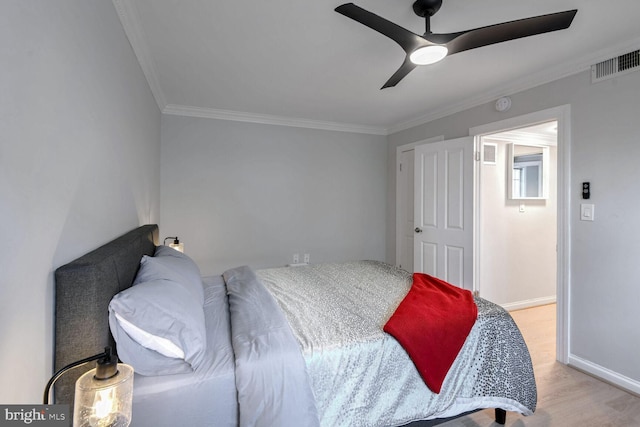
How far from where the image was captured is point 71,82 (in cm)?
108

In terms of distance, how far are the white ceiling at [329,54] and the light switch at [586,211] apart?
109cm

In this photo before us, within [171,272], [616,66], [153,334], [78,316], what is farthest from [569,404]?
[78,316]

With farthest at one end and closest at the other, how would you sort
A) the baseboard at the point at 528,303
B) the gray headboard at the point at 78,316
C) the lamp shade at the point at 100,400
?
1. the baseboard at the point at 528,303
2. the gray headboard at the point at 78,316
3. the lamp shade at the point at 100,400

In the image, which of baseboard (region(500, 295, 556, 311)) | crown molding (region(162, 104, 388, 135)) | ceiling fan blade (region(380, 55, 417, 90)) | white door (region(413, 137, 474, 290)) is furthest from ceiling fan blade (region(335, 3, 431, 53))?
baseboard (region(500, 295, 556, 311))

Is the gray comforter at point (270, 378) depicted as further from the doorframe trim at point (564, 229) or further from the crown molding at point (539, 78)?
the crown molding at point (539, 78)

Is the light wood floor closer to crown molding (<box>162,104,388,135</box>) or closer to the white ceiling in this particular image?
the white ceiling

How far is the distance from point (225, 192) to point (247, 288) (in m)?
2.10

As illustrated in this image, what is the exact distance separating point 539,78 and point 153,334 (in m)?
3.40

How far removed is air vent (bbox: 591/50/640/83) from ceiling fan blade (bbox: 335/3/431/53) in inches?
65.3

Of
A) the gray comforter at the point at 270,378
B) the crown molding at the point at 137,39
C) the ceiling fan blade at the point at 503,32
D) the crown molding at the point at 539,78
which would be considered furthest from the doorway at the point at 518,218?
the crown molding at the point at 137,39

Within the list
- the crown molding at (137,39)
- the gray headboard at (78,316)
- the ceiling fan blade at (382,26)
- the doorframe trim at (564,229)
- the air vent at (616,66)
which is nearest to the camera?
the gray headboard at (78,316)

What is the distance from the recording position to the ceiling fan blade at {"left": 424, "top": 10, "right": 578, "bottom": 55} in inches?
56.6

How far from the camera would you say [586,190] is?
2309 millimetres

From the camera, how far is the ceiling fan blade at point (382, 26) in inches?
54.5
